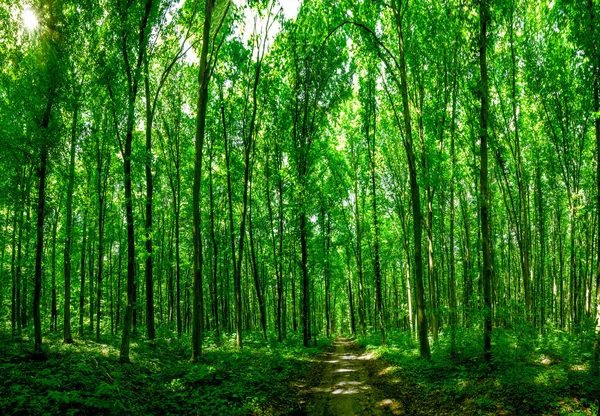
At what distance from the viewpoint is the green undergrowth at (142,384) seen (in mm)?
6066

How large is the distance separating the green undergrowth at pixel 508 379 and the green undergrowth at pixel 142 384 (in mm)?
3702

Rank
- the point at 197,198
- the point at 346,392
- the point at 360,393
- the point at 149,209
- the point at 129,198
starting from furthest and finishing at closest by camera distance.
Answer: the point at 149,209 < the point at 197,198 < the point at 129,198 < the point at 346,392 < the point at 360,393

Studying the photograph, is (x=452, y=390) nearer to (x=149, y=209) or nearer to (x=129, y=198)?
(x=129, y=198)

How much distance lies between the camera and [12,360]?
365 inches

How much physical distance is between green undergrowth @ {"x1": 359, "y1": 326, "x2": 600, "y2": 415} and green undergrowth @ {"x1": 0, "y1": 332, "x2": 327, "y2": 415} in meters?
3.70

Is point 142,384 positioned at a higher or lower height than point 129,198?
lower

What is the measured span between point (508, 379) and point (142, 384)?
8.95 meters

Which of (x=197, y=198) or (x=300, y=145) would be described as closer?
(x=197, y=198)

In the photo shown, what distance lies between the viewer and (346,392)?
8.95m

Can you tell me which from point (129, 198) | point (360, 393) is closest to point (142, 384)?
point (129, 198)

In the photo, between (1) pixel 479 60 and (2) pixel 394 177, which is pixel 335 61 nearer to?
(2) pixel 394 177

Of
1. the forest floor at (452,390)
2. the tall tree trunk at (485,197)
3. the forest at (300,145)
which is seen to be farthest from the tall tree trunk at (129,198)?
the tall tree trunk at (485,197)

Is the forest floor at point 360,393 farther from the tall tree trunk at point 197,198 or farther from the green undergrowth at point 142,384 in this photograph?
the tall tree trunk at point 197,198

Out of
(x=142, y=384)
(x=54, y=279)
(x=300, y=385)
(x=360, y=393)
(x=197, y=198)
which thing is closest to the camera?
(x=142, y=384)
